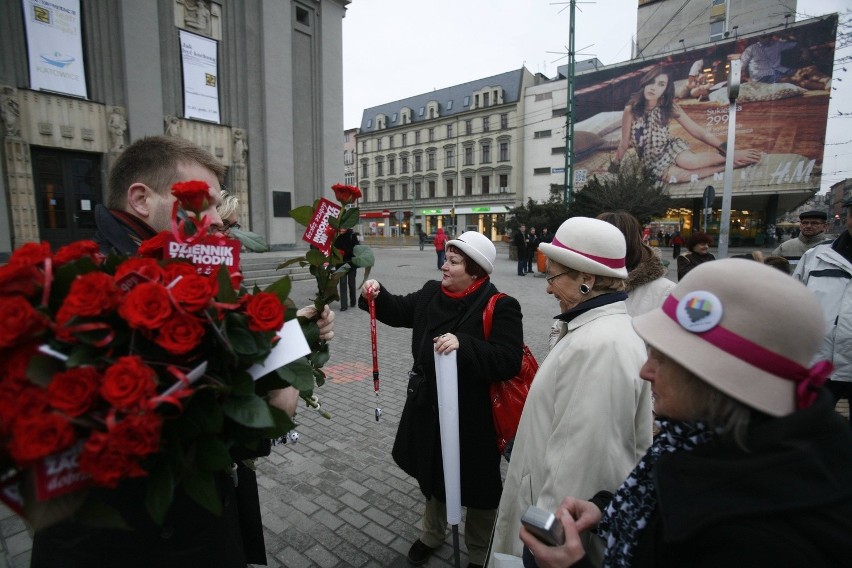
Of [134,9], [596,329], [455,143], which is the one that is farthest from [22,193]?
[455,143]

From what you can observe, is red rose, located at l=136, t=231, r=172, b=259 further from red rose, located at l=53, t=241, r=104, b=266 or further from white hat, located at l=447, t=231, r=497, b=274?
white hat, located at l=447, t=231, r=497, b=274

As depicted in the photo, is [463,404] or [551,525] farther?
[463,404]

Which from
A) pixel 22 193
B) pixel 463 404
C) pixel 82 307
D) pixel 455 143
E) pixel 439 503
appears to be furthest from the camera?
pixel 455 143

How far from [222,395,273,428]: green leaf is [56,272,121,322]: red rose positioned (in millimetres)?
348

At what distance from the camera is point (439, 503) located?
2732 mm

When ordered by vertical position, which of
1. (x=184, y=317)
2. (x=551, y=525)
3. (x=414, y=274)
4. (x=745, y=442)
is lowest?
(x=414, y=274)

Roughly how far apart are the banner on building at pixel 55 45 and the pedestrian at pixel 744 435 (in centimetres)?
1752

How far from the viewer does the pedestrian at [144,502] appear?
125cm

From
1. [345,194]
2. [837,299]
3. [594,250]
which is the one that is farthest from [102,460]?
[837,299]

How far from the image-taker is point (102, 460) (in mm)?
866

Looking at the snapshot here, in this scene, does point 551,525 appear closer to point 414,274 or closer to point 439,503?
point 439,503

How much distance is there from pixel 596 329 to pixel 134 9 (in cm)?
1813

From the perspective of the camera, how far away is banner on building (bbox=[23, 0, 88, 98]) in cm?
1226

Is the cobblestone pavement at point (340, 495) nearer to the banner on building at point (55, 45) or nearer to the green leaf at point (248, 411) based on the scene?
the green leaf at point (248, 411)
